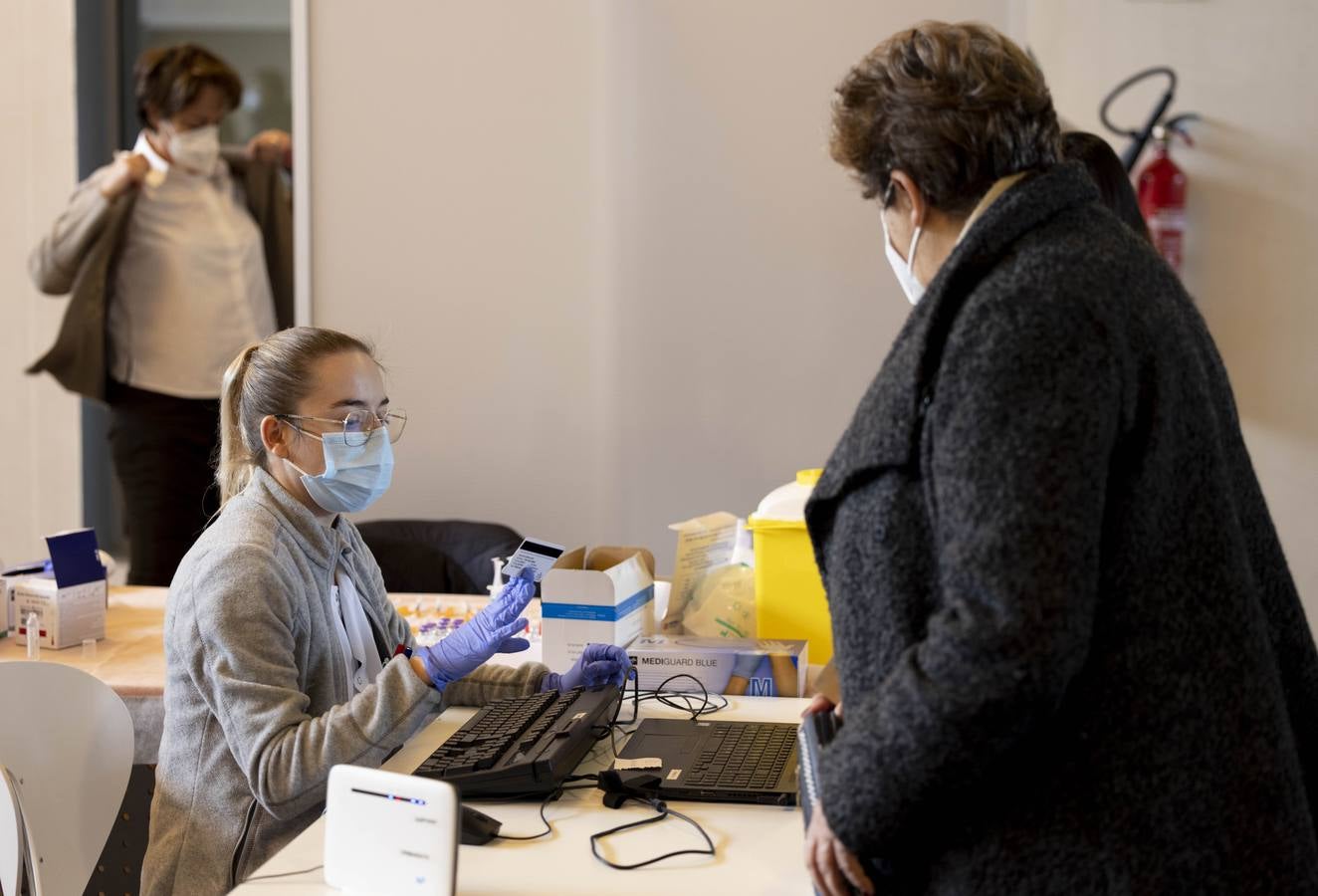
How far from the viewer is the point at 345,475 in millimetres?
1899

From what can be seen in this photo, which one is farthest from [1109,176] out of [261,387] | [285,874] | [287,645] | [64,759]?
[64,759]

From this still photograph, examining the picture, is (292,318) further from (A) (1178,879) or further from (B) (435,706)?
(A) (1178,879)

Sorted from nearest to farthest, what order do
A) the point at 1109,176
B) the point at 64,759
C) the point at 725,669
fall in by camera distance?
the point at 64,759 → the point at 725,669 → the point at 1109,176

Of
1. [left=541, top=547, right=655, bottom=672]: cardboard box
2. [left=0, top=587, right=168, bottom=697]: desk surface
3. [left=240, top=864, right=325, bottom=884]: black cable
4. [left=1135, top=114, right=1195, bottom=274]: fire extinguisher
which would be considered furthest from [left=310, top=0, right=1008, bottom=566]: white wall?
[left=240, top=864, right=325, bottom=884]: black cable

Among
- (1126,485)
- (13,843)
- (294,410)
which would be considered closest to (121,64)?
(294,410)

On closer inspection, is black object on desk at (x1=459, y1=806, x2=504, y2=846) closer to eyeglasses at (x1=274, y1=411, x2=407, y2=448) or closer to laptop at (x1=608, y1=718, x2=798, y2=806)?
laptop at (x1=608, y1=718, x2=798, y2=806)

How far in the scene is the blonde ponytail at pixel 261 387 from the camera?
6.25ft

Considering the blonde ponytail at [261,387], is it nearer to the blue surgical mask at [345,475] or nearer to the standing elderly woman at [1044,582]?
the blue surgical mask at [345,475]

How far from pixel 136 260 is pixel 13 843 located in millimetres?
2525

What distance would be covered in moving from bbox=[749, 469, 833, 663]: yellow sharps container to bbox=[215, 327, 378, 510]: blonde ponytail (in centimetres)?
73

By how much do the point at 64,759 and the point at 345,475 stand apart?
563 millimetres

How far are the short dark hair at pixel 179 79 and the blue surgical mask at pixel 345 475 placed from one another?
219 cm

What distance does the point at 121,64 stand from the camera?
4117mm

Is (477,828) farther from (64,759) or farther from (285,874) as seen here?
(64,759)
